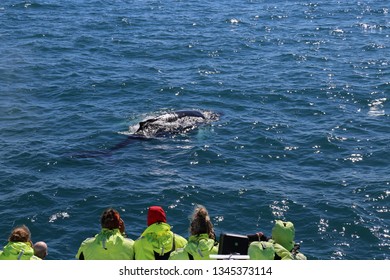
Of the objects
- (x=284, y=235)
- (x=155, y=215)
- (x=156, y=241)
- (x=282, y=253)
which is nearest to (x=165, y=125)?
(x=155, y=215)

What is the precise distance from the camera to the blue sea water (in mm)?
26344

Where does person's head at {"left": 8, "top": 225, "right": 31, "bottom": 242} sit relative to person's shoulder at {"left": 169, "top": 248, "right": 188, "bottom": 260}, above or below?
above

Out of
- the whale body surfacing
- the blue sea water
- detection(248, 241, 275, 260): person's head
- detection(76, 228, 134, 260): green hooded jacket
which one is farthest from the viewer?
the whale body surfacing

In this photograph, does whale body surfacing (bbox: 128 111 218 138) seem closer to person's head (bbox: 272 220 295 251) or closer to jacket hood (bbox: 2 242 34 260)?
person's head (bbox: 272 220 295 251)

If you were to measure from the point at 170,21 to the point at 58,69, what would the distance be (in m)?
13.5

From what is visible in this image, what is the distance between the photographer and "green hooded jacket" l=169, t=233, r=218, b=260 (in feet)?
46.3

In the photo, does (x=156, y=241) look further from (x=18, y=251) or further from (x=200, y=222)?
(x=18, y=251)

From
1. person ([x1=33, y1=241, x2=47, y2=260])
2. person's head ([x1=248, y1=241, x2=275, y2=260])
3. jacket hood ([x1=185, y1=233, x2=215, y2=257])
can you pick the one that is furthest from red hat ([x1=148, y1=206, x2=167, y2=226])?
person ([x1=33, y1=241, x2=47, y2=260])

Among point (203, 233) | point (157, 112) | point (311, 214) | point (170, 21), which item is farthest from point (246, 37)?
point (203, 233)

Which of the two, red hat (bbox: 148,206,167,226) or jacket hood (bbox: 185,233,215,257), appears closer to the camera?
jacket hood (bbox: 185,233,215,257)

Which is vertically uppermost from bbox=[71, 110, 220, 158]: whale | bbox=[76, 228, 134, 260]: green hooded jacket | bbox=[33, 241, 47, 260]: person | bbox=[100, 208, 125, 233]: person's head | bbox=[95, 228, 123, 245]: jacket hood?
bbox=[100, 208, 125, 233]: person's head

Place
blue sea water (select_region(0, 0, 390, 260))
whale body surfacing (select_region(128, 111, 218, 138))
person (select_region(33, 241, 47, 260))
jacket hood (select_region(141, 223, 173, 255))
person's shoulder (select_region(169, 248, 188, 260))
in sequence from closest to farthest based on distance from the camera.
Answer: person's shoulder (select_region(169, 248, 188, 260)) < jacket hood (select_region(141, 223, 173, 255)) < person (select_region(33, 241, 47, 260)) < blue sea water (select_region(0, 0, 390, 260)) < whale body surfacing (select_region(128, 111, 218, 138))

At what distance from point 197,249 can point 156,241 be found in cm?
116

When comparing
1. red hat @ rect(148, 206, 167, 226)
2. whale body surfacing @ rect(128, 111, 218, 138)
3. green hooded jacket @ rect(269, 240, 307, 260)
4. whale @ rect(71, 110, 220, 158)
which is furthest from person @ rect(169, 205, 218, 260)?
whale body surfacing @ rect(128, 111, 218, 138)
